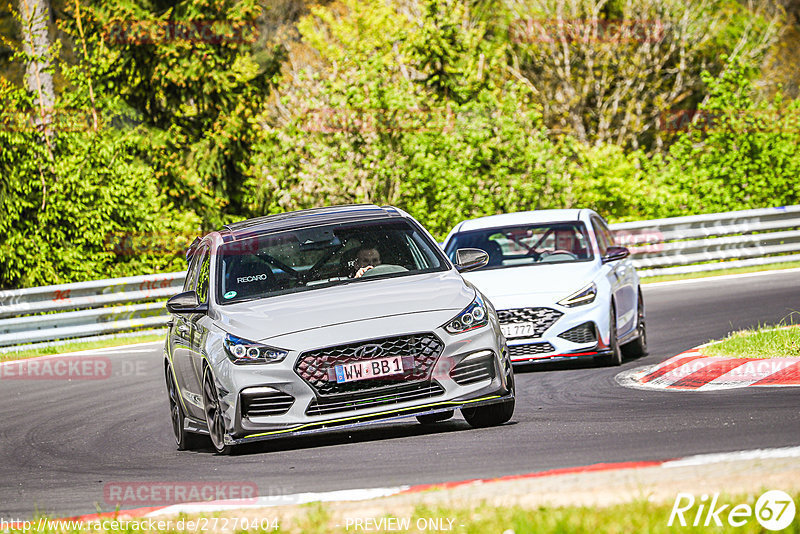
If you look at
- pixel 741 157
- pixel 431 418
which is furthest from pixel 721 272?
pixel 431 418

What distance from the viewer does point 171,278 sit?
73.3 feet

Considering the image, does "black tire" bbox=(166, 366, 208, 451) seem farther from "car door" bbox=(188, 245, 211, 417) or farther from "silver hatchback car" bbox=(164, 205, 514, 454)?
"car door" bbox=(188, 245, 211, 417)

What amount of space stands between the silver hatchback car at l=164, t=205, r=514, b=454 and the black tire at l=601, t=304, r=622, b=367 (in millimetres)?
3363

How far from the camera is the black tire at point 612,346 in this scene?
13.1 m

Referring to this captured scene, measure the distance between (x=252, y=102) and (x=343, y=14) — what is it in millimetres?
19624

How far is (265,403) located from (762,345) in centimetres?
501

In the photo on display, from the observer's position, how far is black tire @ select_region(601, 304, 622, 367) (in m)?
13.1

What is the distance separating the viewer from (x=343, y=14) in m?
53.4

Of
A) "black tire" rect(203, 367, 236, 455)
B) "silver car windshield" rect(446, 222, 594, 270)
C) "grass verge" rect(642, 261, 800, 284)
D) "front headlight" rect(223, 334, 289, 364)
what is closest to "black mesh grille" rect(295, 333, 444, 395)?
"front headlight" rect(223, 334, 289, 364)

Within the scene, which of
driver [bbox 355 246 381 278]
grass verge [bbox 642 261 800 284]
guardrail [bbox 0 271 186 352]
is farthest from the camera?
grass verge [bbox 642 261 800 284]

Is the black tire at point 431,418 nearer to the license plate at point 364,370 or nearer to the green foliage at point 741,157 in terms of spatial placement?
the license plate at point 364,370

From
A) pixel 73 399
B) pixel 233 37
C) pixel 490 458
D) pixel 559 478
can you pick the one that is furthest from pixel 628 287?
pixel 233 37

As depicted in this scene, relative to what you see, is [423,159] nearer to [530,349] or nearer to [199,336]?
[530,349]

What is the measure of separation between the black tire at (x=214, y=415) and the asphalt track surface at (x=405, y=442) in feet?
0.34
